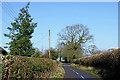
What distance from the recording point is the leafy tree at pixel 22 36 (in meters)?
36.2

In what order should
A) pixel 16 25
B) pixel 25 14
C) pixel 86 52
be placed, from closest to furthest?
pixel 16 25 < pixel 25 14 < pixel 86 52

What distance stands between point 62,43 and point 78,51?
604cm

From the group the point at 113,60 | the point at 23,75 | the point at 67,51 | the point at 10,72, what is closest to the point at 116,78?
the point at 113,60

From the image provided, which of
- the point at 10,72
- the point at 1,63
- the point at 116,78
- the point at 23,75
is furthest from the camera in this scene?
the point at 116,78

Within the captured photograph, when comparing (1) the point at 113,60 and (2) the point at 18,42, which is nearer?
(1) the point at 113,60

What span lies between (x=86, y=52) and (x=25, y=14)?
22.6 meters

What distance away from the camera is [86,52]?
5347cm

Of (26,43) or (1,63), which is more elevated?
(26,43)

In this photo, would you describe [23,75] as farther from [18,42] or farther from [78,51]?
[78,51]

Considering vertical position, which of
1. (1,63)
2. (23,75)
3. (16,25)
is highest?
(16,25)

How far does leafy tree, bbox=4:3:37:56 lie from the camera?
36.2 meters

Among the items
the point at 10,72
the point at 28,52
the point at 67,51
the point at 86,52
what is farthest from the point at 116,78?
the point at 67,51

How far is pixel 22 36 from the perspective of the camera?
39031 millimetres

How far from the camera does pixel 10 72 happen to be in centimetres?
823
